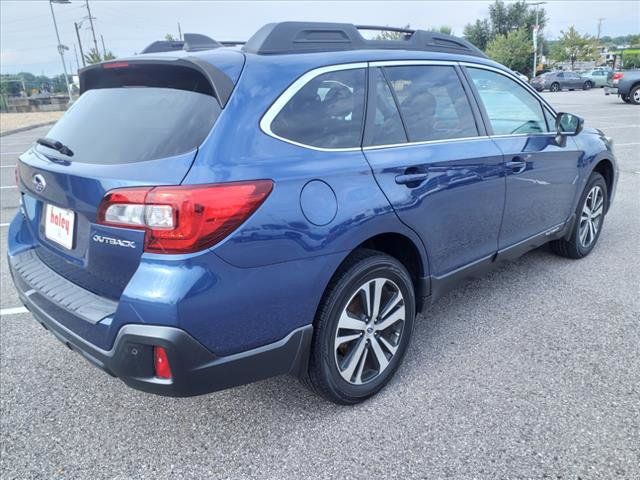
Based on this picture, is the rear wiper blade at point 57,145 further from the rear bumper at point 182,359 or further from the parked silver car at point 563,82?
the parked silver car at point 563,82

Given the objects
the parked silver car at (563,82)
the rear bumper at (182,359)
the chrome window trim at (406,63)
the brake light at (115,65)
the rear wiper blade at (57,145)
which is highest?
Result: the brake light at (115,65)

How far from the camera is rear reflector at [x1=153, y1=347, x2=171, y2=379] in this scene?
201 cm

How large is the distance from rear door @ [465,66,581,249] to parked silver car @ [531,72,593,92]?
3821 centimetres

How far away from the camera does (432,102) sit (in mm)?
3068

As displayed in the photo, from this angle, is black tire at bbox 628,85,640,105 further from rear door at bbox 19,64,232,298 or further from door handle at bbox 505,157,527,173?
rear door at bbox 19,64,232,298

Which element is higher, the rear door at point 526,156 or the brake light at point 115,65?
the brake light at point 115,65

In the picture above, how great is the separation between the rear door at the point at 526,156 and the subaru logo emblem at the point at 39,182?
99.3 inches

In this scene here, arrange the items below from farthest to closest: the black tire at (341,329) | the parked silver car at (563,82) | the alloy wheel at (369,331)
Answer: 1. the parked silver car at (563,82)
2. the alloy wheel at (369,331)
3. the black tire at (341,329)

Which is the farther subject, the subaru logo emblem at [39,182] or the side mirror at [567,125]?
the side mirror at [567,125]

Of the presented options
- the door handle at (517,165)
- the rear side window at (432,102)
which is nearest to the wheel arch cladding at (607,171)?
the door handle at (517,165)

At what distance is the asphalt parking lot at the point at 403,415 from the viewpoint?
7.57ft

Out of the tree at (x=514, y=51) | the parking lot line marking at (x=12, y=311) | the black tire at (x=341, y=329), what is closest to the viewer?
the black tire at (x=341, y=329)

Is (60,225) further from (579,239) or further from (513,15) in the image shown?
(513,15)

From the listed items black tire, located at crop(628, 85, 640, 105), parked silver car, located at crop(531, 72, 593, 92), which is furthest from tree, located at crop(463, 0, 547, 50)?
black tire, located at crop(628, 85, 640, 105)
